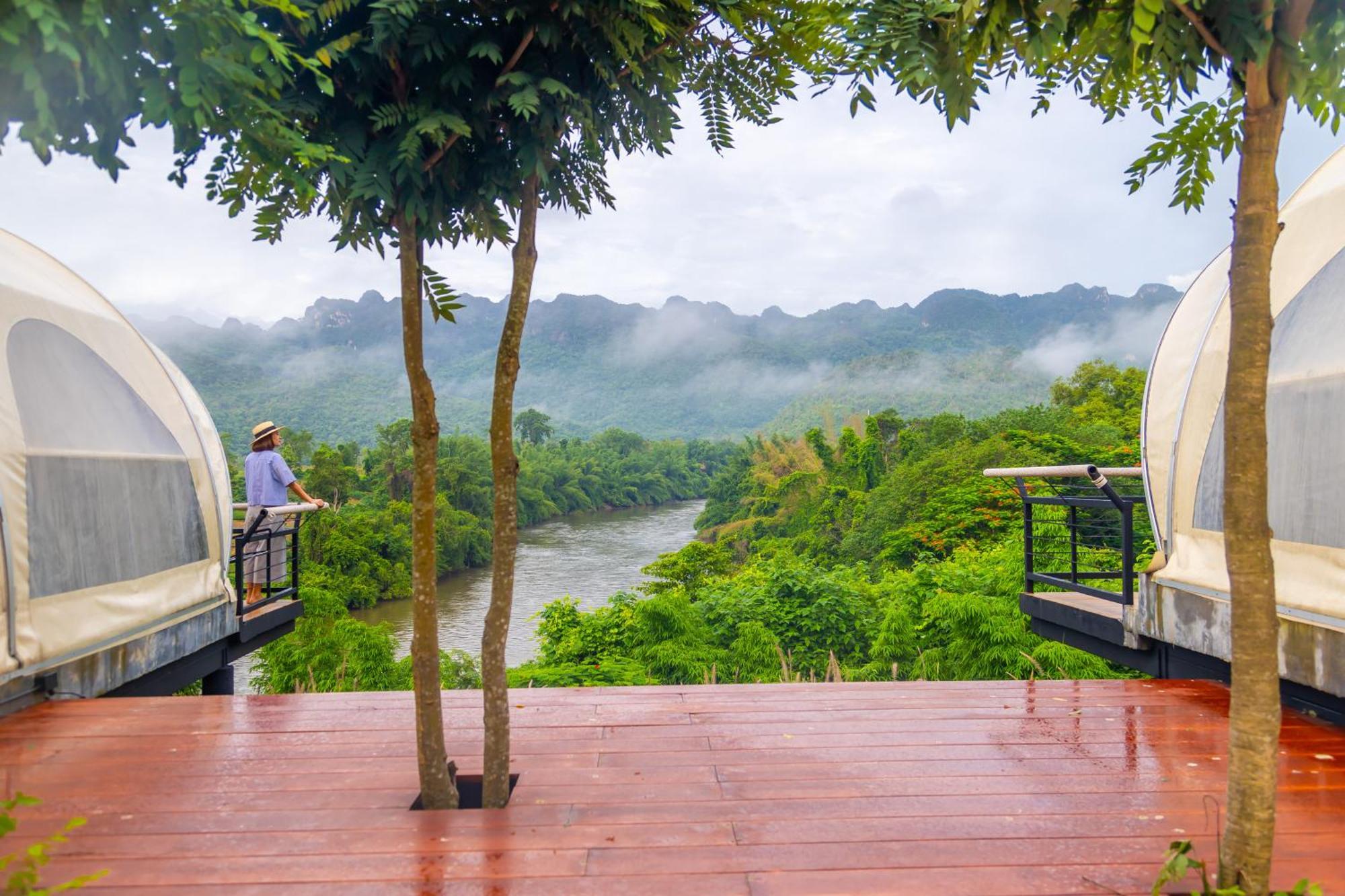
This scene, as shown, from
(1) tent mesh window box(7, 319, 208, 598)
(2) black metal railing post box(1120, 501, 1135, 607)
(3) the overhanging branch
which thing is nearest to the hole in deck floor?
(1) tent mesh window box(7, 319, 208, 598)

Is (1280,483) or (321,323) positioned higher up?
(321,323)

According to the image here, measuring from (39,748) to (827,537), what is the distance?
23549mm

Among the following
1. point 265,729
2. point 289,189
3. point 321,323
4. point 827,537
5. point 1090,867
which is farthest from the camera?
point 321,323

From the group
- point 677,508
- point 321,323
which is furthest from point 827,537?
point 321,323

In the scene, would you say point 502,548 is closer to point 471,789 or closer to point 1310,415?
point 471,789

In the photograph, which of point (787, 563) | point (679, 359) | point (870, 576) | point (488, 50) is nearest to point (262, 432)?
point (488, 50)

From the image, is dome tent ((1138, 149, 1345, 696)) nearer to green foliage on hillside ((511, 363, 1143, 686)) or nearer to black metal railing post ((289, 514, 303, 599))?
green foliage on hillside ((511, 363, 1143, 686))

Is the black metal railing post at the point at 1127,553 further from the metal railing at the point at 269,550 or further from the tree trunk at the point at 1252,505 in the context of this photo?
the metal railing at the point at 269,550

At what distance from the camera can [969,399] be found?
192 feet

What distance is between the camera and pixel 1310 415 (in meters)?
3.25

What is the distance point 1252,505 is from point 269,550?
5452mm

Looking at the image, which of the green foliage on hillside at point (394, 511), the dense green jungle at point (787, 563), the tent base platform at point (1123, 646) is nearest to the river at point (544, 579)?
the dense green jungle at point (787, 563)

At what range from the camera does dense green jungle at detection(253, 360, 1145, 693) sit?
352 inches

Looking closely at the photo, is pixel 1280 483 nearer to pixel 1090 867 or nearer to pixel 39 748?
pixel 1090 867
